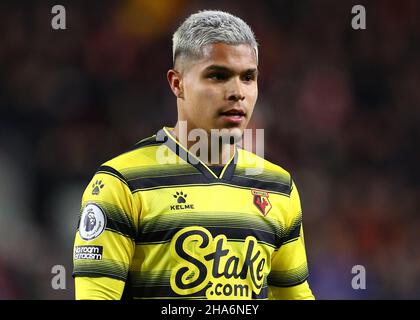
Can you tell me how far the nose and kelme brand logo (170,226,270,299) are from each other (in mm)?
513

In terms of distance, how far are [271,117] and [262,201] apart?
3657 millimetres

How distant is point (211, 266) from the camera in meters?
3.06

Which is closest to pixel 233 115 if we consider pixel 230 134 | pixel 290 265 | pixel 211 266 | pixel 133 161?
pixel 230 134

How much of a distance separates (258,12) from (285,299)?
4278 millimetres

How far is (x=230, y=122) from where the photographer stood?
10.3 feet

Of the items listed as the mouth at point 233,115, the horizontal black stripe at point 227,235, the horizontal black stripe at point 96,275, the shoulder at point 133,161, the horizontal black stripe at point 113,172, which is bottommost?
the horizontal black stripe at point 96,275

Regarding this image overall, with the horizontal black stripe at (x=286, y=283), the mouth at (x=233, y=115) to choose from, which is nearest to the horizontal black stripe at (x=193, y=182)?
the mouth at (x=233, y=115)

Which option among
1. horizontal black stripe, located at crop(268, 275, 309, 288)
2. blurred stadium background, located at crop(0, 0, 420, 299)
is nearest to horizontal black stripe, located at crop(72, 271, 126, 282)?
horizontal black stripe, located at crop(268, 275, 309, 288)

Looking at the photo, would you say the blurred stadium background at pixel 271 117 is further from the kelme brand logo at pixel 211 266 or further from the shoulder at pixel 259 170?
the kelme brand logo at pixel 211 266

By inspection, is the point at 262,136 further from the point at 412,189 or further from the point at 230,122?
the point at 230,122

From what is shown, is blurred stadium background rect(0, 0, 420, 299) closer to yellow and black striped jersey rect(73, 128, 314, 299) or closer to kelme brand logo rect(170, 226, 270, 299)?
yellow and black striped jersey rect(73, 128, 314, 299)

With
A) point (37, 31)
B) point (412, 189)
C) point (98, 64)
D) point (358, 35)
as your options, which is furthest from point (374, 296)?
point (37, 31)

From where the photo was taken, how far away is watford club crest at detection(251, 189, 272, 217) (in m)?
3.25

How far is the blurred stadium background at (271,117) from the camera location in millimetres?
6141
